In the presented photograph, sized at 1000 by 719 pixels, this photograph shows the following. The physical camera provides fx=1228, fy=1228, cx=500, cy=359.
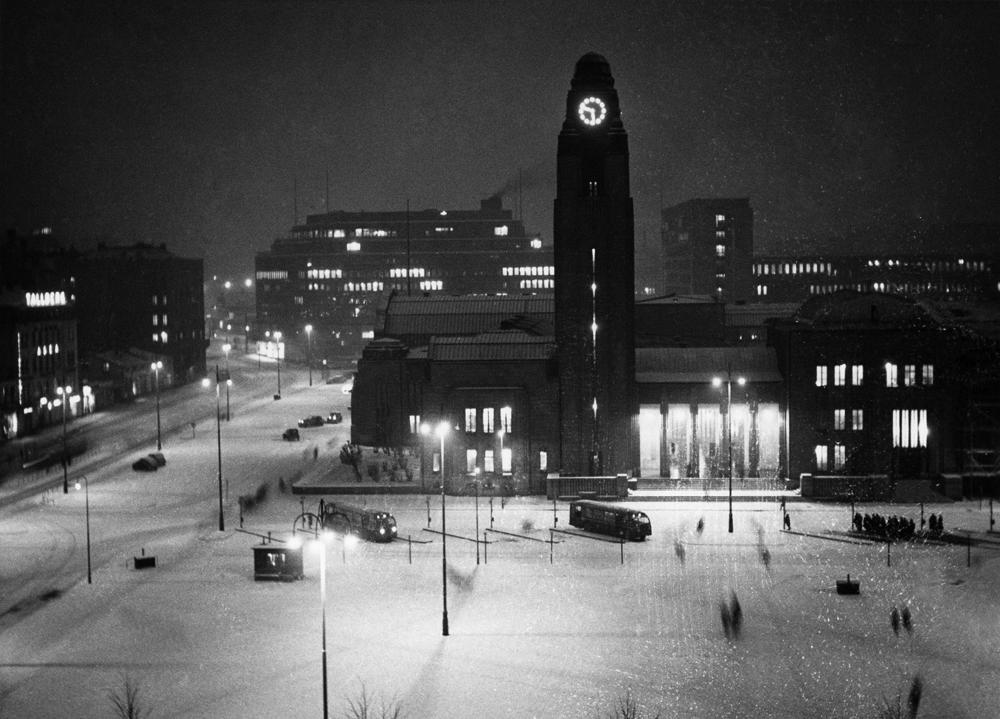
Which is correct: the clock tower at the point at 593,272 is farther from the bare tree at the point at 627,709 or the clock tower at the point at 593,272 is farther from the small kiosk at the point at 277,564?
the bare tree at the point at 627,709

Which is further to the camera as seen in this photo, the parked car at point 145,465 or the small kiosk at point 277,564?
the parked car at point 145,465

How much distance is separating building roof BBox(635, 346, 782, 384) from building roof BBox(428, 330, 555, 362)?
21.9 feet

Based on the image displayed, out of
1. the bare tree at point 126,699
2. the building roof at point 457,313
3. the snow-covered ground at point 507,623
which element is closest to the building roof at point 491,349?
the snow-covered ground at point 507,623

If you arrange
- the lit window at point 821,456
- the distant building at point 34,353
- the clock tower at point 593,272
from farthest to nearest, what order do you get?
the distant building at point 34,353, the lit window at point 821,456, the clock tower at point 593,272

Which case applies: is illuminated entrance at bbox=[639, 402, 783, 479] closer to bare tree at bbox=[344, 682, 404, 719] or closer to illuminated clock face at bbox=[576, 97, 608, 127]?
illuminated clock face at bbox=[576, 97, 608, 127]

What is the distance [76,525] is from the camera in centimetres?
6450

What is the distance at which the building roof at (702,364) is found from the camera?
77562 mm

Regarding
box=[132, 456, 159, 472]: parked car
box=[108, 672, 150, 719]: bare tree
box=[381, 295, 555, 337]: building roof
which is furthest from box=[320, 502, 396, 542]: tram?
box=[381, 295, 555, 337]: building roof

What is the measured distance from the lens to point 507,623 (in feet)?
146

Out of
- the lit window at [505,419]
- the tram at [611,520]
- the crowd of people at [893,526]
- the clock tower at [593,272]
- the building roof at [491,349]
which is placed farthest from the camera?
the building roof at [491,349]

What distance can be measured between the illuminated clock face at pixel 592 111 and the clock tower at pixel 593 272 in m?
0.06

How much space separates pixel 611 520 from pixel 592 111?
26.4 m

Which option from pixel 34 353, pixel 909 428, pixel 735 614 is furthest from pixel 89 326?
pixel 735 614

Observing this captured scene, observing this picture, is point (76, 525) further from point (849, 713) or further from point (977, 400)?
point (977, 400)
